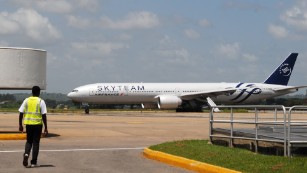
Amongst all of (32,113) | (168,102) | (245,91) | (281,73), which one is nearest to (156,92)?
(168,102)

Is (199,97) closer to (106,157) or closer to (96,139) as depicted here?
(96,139)

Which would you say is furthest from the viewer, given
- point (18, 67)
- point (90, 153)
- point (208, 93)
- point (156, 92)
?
point (156, 92)

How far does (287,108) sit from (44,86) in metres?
12.0

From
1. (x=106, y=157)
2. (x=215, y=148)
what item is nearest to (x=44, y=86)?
(x=106, y=157)

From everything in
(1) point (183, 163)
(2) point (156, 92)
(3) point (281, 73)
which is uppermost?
(3) point (281, 73)

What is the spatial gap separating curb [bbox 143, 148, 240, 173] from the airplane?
4036cm

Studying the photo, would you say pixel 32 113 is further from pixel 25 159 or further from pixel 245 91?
pixel 245 91

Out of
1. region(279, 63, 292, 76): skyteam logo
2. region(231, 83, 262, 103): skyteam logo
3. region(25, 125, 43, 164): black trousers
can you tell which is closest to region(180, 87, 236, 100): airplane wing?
region(231, 83, 262, 103): skyteam logo

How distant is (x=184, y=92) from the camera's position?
5925cm

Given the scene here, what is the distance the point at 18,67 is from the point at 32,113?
9234 mm

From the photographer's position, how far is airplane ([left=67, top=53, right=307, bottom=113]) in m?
55.7

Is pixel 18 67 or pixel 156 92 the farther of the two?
pixel 156 92

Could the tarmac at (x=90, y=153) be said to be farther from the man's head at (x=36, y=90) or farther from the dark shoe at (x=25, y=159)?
the man's head at (x=36, y=90)

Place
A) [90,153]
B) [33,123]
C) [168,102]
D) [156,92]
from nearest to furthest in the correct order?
[33,123], [90,153], [168,102], [156,92]
